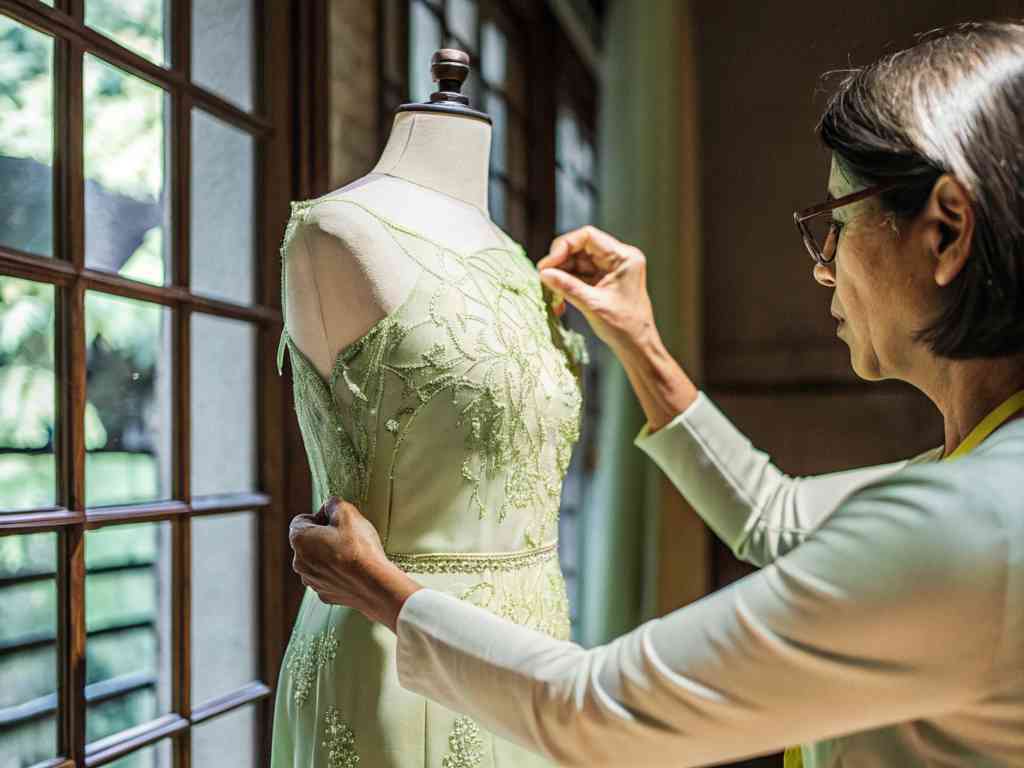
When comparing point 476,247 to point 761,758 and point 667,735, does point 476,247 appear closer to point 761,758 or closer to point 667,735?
point 667,735

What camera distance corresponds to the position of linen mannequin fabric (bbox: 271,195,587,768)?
0.88 m

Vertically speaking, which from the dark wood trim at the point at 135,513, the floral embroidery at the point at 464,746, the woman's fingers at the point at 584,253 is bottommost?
the floral embroidery at the point at 464,746

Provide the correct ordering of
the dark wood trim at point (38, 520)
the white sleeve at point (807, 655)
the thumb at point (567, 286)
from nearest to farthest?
the white sleeve at point (807, 655), the dark wood trim at point (38, 520), the thumb at point (567, 286)

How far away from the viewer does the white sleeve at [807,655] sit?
0.62 meters

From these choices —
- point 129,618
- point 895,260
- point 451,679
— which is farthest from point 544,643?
point 129,618

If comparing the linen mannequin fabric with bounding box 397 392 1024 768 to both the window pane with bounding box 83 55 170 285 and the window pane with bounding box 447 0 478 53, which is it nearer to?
the window pane with bounding box 83 55 170 285

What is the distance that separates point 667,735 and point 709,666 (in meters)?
0.07

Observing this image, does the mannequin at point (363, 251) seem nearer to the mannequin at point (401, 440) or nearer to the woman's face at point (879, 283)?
the mannequin at point (401, 440)

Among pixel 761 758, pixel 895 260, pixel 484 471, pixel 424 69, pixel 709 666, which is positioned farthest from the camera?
pixel 761 758

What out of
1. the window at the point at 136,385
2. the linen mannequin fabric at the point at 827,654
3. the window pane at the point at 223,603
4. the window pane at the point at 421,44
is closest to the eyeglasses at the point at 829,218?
the linen mannequin fabric at the point at 827,654

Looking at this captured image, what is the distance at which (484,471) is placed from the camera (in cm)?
94

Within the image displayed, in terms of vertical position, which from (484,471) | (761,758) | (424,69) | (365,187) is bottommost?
(761,758)

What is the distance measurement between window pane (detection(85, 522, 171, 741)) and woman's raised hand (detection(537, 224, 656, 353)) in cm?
67

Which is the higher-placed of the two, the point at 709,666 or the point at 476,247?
the point at 476,247
